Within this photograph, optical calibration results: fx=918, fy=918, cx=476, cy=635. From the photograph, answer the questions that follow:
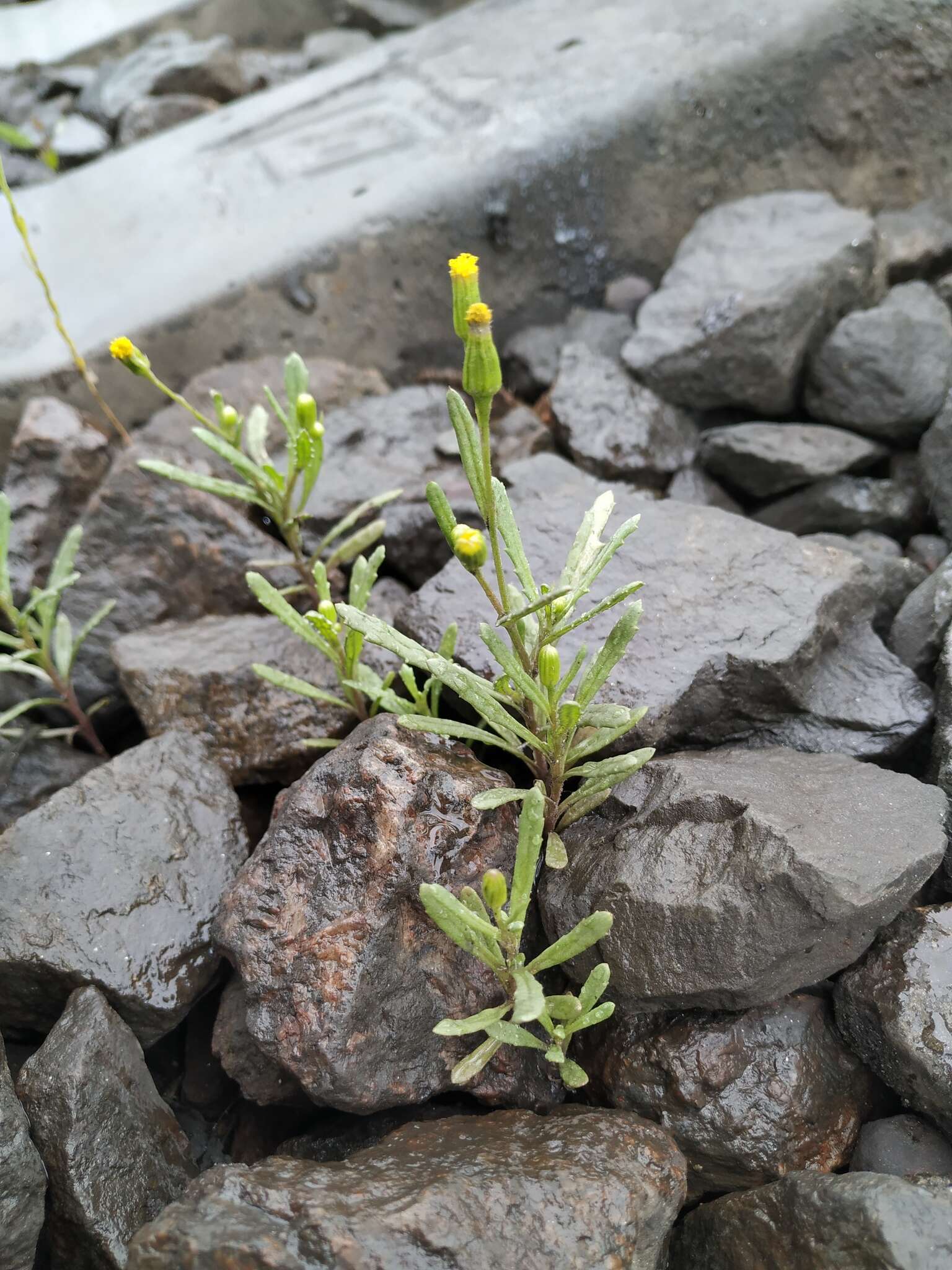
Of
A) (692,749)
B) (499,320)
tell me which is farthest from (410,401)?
(692,749)

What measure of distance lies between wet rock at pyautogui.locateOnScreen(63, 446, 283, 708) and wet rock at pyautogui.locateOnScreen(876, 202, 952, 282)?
2639 millimetres

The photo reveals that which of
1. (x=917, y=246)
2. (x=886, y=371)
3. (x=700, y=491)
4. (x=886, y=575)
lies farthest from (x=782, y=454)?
(x=917, y=246)

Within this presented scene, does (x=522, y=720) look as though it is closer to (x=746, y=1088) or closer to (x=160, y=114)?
(x=746, y=1088)

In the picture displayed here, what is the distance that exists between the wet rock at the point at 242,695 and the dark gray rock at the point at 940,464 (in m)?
1.71

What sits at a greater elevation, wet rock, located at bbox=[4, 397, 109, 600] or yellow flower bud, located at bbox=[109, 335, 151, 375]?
yellow flower bud, located at bbox=[109, 335, 151, 375]

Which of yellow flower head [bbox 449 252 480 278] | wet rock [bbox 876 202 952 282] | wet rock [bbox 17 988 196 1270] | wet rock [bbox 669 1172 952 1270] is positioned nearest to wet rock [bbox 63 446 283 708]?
wet rock [bbox 17 988 196 1270]

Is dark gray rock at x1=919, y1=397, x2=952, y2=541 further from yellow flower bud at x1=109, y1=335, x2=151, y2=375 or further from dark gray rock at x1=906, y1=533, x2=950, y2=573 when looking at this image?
yellow flower bud at x1=109, y1=335, x2=151, y2=375

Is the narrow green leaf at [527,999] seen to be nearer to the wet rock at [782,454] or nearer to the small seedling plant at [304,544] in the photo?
the small seedling plant at [304,544]

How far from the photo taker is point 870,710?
2.32 m

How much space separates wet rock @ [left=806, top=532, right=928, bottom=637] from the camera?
2676mm

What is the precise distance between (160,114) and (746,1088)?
5.53 metres

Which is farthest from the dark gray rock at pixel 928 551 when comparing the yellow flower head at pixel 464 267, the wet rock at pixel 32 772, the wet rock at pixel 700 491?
the wet rock at pixel 32 772

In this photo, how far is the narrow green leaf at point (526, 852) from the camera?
69.7 inches

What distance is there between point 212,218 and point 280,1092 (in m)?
3.57
